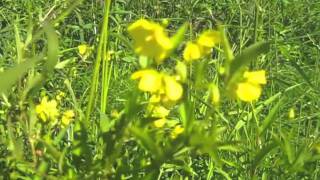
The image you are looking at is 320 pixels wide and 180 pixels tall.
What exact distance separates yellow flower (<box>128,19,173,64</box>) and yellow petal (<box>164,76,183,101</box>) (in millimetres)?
34

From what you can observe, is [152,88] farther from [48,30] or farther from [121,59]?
[121,59]

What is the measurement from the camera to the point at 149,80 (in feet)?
2.93

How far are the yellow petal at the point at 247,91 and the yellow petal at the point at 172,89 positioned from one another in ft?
0.26

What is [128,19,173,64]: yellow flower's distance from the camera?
88cm

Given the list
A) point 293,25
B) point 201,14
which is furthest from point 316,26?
point 201,14

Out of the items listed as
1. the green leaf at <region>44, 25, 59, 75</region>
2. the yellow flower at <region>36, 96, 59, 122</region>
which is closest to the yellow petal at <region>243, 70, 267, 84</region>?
the green leaf at <region>44, 25, 59, 75</region>

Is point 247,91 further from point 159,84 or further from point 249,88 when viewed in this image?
point 159,84

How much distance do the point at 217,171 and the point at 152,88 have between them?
723mm

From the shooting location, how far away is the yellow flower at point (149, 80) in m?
0.89

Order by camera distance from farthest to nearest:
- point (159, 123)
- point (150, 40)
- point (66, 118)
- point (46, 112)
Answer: point (66, 118)
point (46, 112)
point (159, 123)
point (150, 40)

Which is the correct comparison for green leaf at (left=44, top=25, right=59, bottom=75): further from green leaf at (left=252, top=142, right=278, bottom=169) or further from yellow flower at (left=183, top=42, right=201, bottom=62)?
green leaf at (left=252, top=142, right=278, bottom=169)

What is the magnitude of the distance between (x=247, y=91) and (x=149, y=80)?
0.13m

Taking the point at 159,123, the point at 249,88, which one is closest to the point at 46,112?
the point at 159,123

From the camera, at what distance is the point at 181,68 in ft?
3.08
